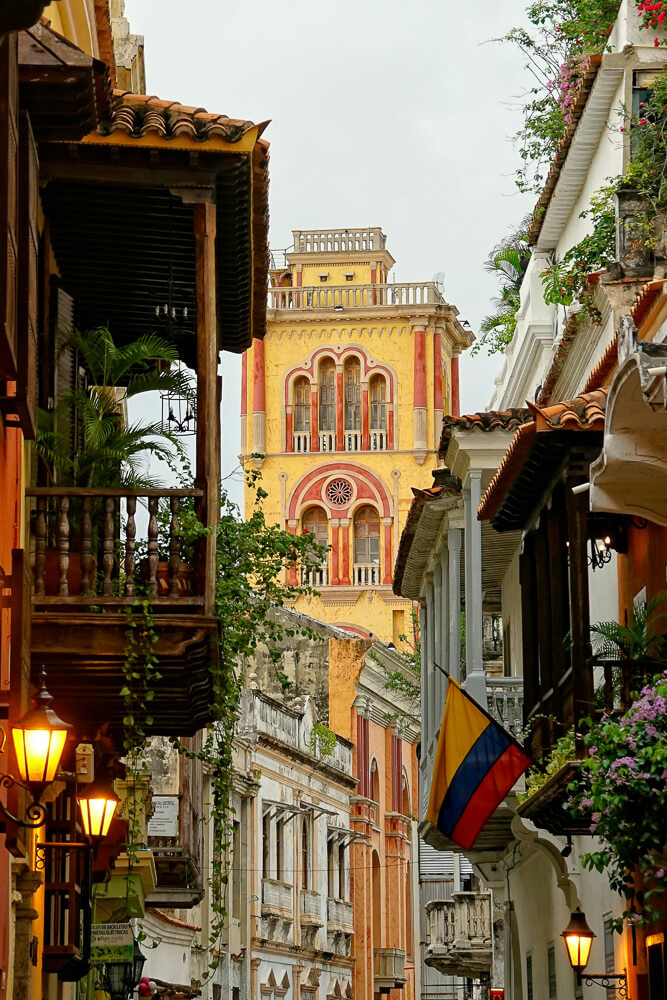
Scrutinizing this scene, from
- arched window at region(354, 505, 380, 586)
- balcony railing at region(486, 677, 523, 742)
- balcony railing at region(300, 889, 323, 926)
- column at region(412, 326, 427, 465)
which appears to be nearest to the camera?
balcony railing at region(486, 677, 523, 742)

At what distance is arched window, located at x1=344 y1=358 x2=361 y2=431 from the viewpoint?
3164 inches

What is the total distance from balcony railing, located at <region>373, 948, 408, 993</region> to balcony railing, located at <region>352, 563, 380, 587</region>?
26469mm

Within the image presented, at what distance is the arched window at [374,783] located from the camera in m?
53.1

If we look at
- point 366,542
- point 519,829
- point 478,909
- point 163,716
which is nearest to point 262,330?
point 163,716

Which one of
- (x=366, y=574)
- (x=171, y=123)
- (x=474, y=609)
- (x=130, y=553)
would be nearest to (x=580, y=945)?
(x=474, y=609)

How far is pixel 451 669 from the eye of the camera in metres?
21.4

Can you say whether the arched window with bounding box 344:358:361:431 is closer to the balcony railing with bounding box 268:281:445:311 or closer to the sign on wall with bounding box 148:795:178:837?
the balcony railing with bounding box 268:281:445:311

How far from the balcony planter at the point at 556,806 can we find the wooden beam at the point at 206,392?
3078 millimetres

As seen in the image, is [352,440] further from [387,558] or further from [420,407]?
[387,558]

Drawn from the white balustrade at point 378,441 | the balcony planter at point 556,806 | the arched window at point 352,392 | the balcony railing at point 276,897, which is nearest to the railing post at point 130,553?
the balcony planter at point 556,806

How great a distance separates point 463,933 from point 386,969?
72.3 ft

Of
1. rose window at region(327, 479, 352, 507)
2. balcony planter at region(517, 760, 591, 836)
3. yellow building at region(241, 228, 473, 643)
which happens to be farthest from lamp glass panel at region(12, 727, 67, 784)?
rose window at region(327, 479, 352, 507)

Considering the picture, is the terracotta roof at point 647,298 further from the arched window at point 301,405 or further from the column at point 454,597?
the arched window at point 301,405

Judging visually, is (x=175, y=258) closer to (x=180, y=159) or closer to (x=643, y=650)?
(x=180, y=159)
